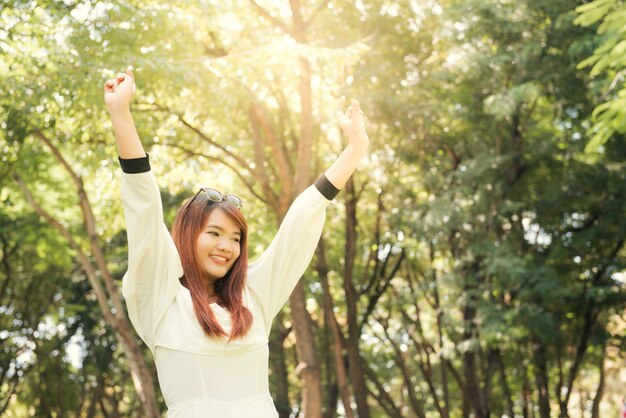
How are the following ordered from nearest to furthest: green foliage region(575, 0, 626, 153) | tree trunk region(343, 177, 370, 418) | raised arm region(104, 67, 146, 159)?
raised arm region(104, 67, 146, 159) → green foliage region(575, 0, 626, 153) → tree trunk region(343, 177, 370, 418)

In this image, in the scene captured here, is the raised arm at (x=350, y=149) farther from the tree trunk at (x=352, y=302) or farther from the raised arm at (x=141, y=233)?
the tree trunk at (x=352, y=302)

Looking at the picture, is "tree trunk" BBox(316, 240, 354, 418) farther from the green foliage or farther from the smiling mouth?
the smiling mouth

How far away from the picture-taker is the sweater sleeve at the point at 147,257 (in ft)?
7.39

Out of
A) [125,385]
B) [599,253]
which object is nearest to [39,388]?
[125,385]

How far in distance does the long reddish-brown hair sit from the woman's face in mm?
14

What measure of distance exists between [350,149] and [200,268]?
0.63 metres

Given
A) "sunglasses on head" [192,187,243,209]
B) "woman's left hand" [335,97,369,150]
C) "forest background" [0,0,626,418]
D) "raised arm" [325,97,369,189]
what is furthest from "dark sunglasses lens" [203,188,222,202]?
"forest background" [0,0,626,418]

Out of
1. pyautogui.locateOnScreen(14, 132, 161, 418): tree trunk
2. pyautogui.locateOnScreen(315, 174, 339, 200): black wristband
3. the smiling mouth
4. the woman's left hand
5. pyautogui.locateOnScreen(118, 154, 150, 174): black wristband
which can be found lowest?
the smiling mouth

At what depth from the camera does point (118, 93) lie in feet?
7.49

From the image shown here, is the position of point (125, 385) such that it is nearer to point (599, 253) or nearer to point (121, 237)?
point (121, 237)

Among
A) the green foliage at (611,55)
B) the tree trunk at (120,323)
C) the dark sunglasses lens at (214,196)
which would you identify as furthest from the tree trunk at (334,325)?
the dark sunglasses lens at (214,196)

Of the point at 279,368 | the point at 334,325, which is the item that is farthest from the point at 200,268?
the point at 279,368

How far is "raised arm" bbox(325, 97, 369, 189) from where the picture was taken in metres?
2.65

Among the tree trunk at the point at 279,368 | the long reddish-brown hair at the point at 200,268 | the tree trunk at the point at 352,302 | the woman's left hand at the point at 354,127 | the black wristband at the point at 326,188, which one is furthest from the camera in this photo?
the tree trunk at the point at 279,368
